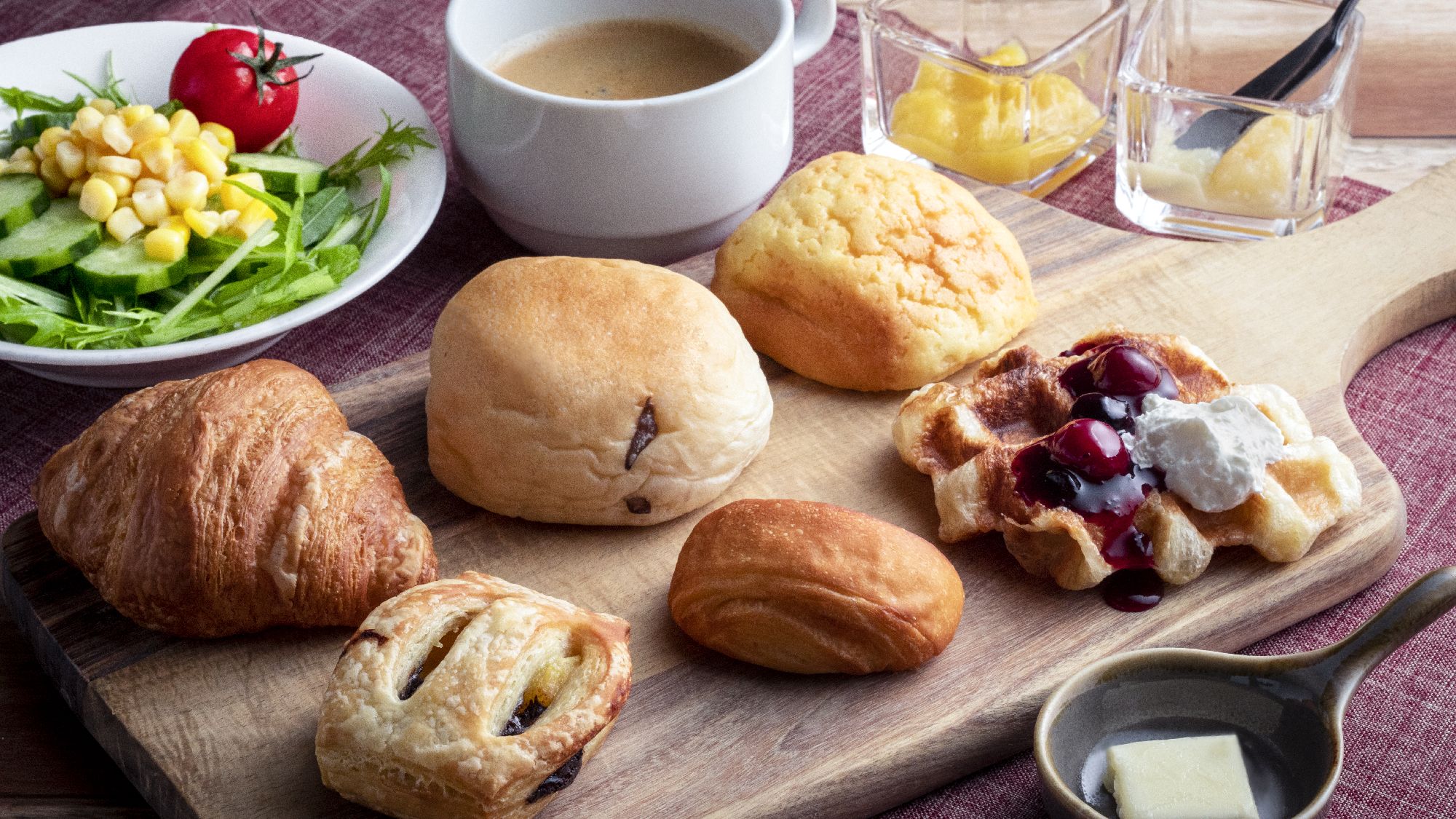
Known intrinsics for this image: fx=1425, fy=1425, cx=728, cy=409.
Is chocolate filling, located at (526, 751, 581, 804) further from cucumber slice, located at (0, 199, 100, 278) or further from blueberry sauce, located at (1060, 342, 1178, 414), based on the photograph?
cucumber slice, located at (0, 199, 100, 278)

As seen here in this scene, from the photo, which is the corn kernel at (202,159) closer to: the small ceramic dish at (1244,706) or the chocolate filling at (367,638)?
the chocolate filling at (367,638)

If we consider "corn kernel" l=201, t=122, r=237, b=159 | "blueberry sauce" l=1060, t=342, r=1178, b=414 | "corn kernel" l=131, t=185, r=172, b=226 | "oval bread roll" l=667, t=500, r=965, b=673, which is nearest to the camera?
"oval bread roll" l=667, t=500, r=965, b=673

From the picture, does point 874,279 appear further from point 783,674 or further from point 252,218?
point 252,218

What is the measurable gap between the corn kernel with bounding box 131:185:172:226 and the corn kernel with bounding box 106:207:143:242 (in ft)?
0.04

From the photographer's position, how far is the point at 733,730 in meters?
2.10

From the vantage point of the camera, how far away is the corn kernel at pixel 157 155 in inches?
110

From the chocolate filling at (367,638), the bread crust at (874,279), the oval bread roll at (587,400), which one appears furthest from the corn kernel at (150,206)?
the chocolate filling at (367,638)

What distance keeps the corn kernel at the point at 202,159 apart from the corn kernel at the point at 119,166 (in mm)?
94

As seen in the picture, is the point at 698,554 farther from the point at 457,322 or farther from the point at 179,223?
the point at 179,223

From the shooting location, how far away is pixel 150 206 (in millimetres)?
2748

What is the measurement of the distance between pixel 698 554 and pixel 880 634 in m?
0.31

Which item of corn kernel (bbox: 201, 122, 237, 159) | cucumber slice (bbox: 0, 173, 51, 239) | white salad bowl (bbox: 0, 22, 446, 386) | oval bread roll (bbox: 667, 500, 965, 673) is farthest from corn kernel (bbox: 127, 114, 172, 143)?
oval bread roll (bbox: 667, 500, 965, 673)

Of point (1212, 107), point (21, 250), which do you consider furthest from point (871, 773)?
point (21, 250)

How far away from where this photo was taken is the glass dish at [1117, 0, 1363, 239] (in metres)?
3.00
